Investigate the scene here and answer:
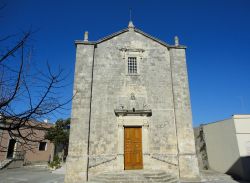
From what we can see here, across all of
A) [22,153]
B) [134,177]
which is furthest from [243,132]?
[22,153]

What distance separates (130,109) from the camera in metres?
12.8

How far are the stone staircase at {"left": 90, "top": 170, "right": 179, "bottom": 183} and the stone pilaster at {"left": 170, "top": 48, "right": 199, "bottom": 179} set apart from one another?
116 cm

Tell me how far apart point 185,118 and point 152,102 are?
2.19 m

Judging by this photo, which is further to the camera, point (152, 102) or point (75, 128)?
point (152, 102)

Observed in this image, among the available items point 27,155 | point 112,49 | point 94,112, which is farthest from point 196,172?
point 27,155

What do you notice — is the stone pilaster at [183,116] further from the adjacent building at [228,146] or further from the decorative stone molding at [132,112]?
the adjacent building at [228,146]

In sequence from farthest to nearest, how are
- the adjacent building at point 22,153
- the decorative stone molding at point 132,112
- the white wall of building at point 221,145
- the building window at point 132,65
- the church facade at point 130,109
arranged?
the adjacent building at point 22,153, the white wall of building at point 221,145, the building window at point 132,65, the decorative stone molding at point 132,112, the church facade at point 130,109

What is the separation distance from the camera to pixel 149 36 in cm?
1473

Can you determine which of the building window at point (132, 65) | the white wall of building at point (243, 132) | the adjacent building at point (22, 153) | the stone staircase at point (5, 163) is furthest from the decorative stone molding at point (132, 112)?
the stone staircase at point (5, 163)

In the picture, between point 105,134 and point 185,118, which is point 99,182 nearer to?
point 105,134

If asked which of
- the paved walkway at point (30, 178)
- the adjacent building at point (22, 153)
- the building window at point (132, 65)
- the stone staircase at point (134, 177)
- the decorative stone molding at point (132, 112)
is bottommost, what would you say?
the paved walkway at point (30, 178)

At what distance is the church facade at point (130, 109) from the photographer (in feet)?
38.6

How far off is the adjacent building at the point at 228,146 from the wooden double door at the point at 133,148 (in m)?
7.42

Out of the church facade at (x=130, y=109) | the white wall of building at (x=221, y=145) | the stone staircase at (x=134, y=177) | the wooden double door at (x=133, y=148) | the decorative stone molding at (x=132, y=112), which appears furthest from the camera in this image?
the white wall of building at (x=221, y=145)
